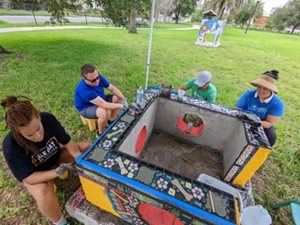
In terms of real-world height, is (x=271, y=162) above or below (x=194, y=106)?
below

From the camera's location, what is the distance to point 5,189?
6.46 feet

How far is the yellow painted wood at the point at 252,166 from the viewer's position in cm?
169

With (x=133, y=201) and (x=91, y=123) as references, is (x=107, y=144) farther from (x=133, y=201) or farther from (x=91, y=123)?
(x=91, y=123)

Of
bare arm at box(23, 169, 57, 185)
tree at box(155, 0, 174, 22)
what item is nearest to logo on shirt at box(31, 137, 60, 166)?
bare arm at box(23, 169, 57, 185)

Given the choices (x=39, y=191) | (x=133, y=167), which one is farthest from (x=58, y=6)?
(x=133, y=167)

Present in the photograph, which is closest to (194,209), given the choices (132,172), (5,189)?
(132,172)

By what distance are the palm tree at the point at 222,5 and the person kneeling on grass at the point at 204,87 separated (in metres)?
14.8

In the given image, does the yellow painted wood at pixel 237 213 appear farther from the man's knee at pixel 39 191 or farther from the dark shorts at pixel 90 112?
the dark shorts at pixel 90 112

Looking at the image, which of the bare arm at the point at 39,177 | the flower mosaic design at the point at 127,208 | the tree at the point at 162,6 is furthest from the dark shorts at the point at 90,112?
the tree at the point at 162,6

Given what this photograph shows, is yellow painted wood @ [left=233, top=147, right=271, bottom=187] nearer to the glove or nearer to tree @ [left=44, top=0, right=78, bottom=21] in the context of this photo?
the glove

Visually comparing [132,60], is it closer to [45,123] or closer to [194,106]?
[194,106]

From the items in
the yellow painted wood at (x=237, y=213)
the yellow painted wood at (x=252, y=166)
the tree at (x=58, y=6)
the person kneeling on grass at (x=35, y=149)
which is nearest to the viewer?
the yellow painted wood at (x=237, y=213)

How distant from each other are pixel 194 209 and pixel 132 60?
5.89 meters

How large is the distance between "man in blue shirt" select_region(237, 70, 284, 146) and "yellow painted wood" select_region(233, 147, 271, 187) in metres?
0.70
